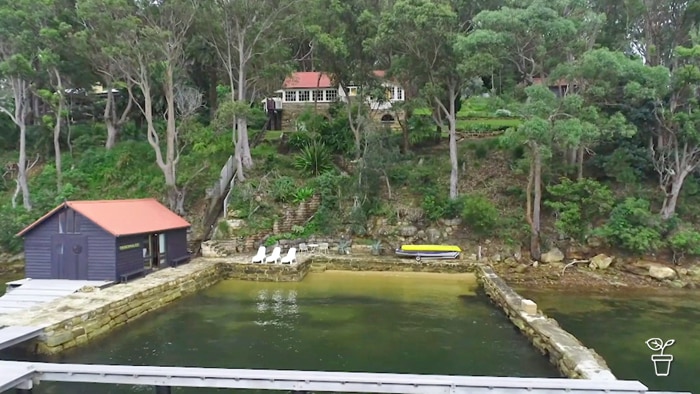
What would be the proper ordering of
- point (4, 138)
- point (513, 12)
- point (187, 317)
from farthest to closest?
point (4, 138), point (513, 12), point (187, 317)

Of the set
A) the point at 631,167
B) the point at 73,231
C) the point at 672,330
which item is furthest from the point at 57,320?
the point at 631,167

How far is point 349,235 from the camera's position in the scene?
1011 inches

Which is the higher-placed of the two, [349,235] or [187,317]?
[349,235]

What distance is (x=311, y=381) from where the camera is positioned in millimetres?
8984

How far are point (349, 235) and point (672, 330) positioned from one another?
1432 cm

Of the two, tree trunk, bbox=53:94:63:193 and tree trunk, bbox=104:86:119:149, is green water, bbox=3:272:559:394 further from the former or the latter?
tree trunk, bbox=104:86:119:149

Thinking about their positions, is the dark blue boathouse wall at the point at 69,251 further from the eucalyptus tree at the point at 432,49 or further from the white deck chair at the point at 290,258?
the eucalyptus tree at the point at 432,49

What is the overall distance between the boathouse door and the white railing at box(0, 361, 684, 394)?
323 inches

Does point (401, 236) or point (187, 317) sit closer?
point (187, 317)

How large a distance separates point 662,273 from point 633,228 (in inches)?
83.4

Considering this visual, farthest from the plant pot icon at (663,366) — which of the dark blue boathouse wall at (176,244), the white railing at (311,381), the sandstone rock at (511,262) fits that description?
the dark blue boathouse wall at (176,244)

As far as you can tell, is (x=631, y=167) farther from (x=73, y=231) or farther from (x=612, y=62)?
(x=73, y=231)

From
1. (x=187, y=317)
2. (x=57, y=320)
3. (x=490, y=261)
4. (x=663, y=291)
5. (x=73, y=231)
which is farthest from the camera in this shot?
(x=490, y=261)

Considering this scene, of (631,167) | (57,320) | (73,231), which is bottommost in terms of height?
(57,320)
